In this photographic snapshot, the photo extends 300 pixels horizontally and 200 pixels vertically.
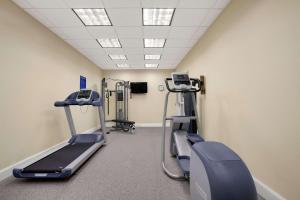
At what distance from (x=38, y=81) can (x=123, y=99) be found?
4110mm

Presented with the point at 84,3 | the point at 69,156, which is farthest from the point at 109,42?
the point at 69,156

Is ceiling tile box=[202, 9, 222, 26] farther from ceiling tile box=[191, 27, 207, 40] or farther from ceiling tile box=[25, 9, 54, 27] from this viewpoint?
ceiling tile box=[25, 9, 54, 27]

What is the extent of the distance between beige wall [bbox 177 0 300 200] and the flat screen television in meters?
4.78

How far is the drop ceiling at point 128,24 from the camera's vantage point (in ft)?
8.72

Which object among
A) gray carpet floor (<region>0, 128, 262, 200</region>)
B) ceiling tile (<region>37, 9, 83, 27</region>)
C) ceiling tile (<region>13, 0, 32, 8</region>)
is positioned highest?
ceiling tile (<region>13, 0, 32, 8</region>)

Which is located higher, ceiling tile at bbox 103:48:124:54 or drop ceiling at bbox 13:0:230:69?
drop ceiling at bbox 13:0:230:69

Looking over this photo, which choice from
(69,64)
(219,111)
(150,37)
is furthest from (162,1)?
(69,64)

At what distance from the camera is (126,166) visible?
9.32ft

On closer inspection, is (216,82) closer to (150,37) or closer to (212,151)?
(150,37)

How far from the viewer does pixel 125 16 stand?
3.01 metres

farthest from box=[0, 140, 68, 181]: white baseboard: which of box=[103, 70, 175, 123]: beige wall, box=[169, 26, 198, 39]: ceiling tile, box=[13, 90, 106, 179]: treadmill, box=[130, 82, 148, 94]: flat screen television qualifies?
box=[130, 82, 148, 94]: flat screen television

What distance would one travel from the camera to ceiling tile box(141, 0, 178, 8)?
2.61 meters

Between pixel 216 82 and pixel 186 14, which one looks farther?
pixel 216 82

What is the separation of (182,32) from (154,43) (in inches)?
38.9
